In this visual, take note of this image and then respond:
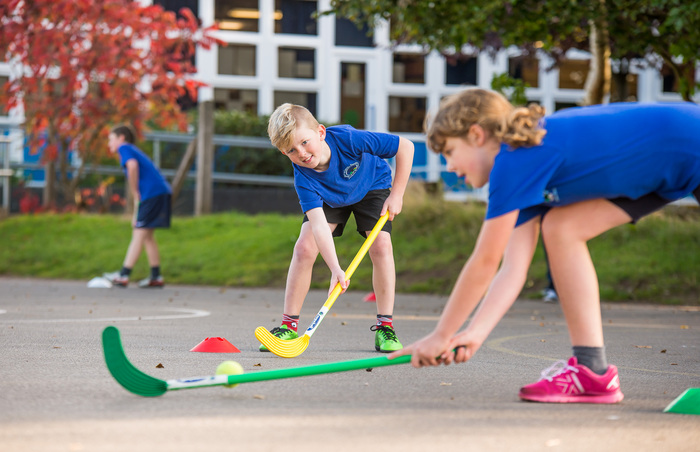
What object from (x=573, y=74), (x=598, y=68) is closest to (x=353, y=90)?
(x=573, y=74)

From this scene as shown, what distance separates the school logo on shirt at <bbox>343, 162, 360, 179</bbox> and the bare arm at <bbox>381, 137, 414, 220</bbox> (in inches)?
8.5

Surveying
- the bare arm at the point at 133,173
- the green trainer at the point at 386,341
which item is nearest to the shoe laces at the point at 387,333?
the green trainer at the point at 386,341

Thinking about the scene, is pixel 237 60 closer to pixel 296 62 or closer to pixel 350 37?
pixel 296 62

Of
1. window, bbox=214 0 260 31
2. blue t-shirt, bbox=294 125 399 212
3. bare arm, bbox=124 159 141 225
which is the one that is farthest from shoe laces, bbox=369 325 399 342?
window, bbox=214 0 260 31

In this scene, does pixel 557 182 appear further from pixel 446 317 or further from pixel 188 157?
pixel 188 157

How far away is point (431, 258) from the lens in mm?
11250

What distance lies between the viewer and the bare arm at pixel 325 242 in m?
4.71

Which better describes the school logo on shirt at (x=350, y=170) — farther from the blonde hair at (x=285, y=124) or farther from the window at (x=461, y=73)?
the window at (x=461, y=73)

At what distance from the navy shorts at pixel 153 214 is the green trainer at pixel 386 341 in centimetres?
559

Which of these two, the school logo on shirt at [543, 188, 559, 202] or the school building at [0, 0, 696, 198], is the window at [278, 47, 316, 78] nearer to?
the school building at [0, 0, 696, 198]

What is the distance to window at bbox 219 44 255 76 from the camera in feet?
75.5

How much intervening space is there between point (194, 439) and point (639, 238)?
9117 mm

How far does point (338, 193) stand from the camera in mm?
5172

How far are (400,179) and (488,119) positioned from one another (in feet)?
6.90
